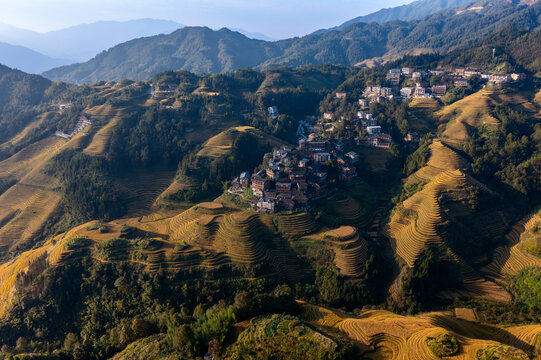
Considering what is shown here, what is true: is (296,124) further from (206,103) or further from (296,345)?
(296,345)

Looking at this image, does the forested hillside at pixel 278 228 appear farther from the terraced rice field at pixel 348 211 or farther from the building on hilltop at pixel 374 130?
the building on hilltop at pixel 374 130

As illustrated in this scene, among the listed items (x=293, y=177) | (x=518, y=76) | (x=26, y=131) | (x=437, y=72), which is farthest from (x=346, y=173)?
(x=26, y=131)

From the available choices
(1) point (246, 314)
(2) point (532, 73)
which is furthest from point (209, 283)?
(2) point (532, 73)

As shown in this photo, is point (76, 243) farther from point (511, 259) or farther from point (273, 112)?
point (273, 112)

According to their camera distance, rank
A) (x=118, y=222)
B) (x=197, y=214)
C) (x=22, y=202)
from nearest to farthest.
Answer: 1. (x=197, y=214)
2. (x=118, y=222)
3. (x=22, y=202)

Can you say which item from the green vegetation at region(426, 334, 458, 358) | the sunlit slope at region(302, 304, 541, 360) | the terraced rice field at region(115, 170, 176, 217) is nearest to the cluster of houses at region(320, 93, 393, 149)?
the terraced rice field at region(115, 170, 176, 217)

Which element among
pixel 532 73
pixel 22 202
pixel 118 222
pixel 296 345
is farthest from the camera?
pixel 532 73
